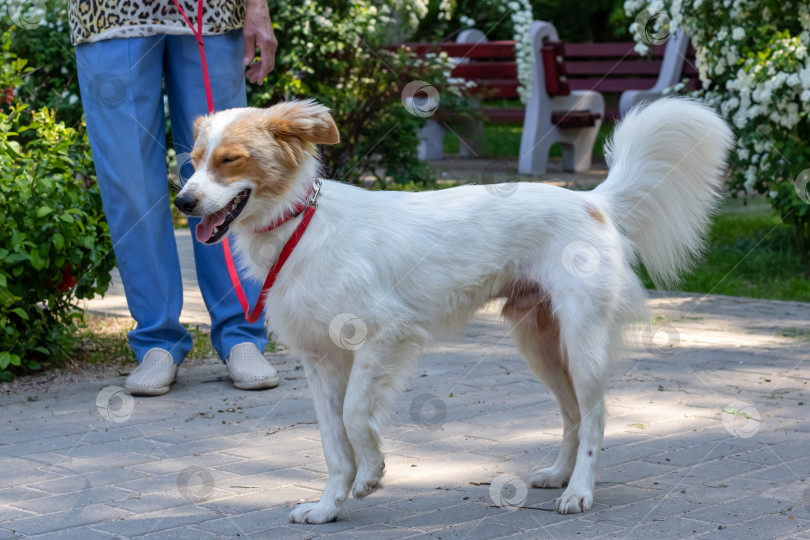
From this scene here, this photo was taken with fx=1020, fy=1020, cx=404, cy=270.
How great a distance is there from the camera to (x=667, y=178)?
3.82 meters

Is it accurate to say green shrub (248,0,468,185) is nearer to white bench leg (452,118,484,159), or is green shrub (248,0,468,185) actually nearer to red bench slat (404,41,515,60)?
red bench slat (404,41,515,60)

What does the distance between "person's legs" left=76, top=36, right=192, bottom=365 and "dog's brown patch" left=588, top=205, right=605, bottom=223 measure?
2306 mm

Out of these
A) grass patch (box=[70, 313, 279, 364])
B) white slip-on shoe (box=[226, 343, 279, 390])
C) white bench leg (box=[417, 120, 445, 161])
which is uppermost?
white slip-on shoe (box=[226, 343, 279, 390])

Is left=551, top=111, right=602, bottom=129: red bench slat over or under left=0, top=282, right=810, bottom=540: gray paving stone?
under

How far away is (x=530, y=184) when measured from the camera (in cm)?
377

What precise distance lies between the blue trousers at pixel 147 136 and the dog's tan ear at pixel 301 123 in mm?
1473

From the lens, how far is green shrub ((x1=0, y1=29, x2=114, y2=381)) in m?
5.03

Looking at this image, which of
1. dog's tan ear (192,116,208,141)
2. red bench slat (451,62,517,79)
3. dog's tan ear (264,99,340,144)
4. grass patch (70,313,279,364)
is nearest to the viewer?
dog's tan ear (264,99,340,144)

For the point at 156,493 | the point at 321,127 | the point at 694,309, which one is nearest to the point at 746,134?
the point at 694,309

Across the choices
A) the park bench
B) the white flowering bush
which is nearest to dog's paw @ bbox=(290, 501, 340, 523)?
the white flowering bush

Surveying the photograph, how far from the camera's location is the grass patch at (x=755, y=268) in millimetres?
7277

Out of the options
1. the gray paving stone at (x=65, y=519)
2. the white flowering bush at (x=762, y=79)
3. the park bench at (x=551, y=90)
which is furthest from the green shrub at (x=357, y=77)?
the gray paving stone at (x=65, y=519)

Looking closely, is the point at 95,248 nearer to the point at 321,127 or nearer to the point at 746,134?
the point at 321,127

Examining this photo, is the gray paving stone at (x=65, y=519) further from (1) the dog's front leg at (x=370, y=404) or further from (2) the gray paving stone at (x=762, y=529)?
(2) the gray paving stone at (x=762, y=529)
